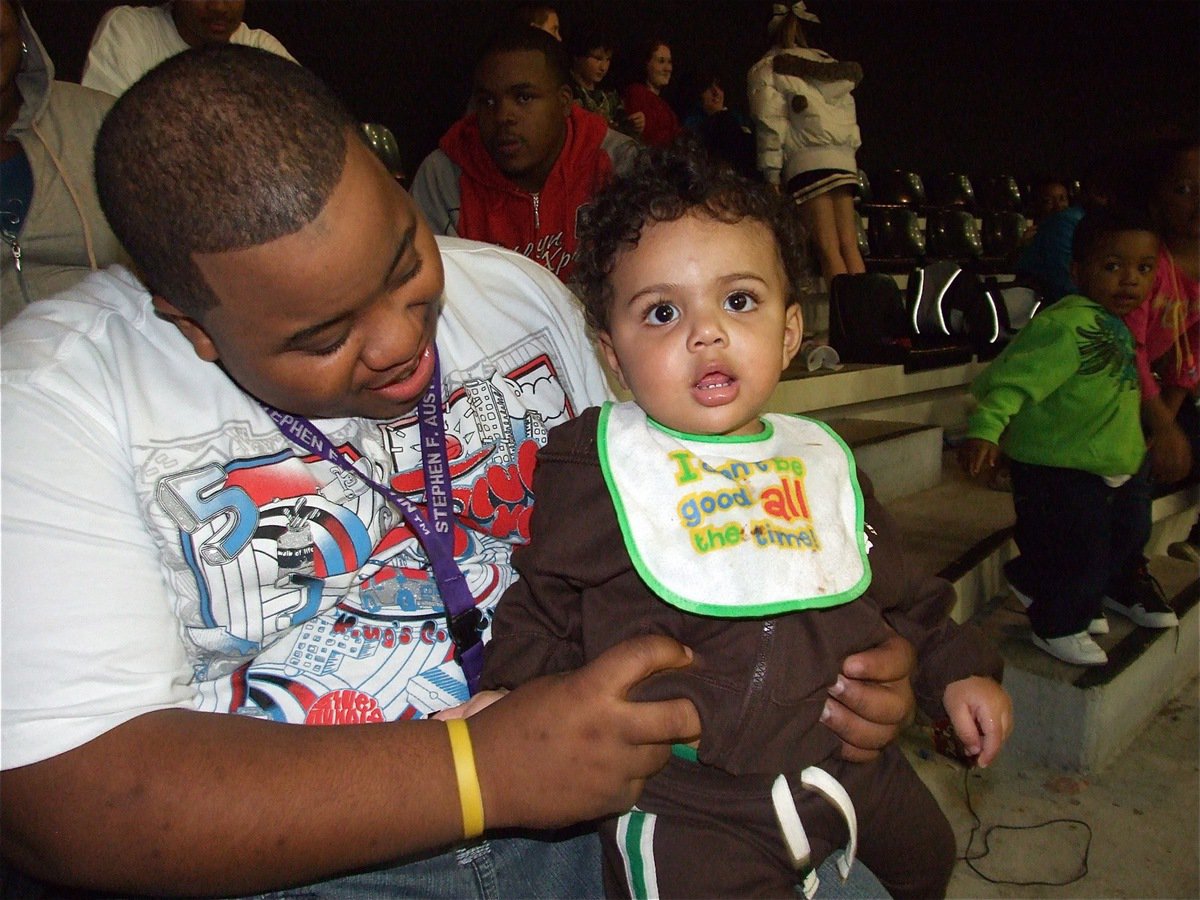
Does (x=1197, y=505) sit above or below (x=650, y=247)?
below

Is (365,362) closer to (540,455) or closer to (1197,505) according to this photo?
(540,455)

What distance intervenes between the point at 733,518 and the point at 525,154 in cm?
266

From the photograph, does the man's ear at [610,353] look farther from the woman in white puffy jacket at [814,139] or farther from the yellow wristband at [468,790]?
the woman in white puffy jacket at [814,139]

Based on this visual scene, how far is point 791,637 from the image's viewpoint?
1.23 metres

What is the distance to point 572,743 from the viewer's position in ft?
3.32

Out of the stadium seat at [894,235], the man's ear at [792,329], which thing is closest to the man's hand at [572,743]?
the man's ear at [792,329]

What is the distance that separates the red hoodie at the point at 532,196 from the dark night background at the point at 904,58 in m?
2.42

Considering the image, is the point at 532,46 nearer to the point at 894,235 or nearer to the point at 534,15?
the point at 534,15

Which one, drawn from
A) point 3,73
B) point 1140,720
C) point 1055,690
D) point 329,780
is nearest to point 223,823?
point 329,780

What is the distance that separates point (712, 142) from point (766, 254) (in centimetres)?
527

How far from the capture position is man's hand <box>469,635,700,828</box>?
986 millimetres

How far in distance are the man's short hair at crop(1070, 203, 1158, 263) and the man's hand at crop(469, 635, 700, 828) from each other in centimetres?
305

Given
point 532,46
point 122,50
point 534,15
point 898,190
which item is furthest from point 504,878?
point 898,190

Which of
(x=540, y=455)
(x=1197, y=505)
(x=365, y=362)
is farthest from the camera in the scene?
(x=1197, y=505)
